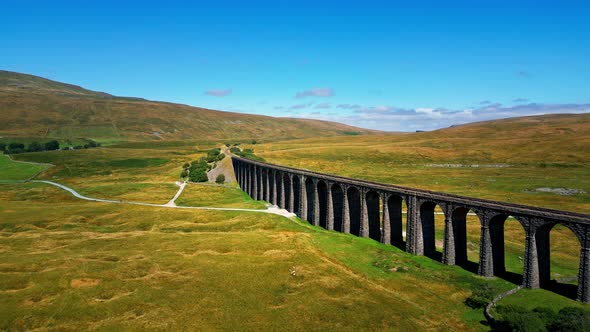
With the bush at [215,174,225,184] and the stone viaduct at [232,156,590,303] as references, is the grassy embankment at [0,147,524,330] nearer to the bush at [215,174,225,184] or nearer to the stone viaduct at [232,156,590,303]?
the stone viaduct at [232,156,590,303]

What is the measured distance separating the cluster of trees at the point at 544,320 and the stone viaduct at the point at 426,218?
283 inches

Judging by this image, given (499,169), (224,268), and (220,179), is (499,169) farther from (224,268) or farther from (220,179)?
(224,268)

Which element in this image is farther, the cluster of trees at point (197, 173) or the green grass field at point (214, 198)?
the cluster of trees at point (197, 173)

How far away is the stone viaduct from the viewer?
1599 inches

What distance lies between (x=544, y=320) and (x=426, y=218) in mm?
23820

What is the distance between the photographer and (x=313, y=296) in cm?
4303

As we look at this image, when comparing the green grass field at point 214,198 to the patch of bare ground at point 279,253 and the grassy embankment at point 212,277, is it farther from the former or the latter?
the patch of bare ground at point 279,253

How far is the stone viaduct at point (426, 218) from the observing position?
133ft

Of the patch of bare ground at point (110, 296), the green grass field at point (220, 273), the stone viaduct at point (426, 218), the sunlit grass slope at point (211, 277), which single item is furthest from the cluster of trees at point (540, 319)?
the patch of bare ground at point (110, 296)

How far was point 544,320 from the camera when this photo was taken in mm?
32188

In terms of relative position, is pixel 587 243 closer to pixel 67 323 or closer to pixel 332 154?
pixel 67 323

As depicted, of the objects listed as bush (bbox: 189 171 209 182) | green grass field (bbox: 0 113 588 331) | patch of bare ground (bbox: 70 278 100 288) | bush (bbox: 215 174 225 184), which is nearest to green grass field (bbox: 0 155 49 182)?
green grass field (bbox: 0 113 588 331)

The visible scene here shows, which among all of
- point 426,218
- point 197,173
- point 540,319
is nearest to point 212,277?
point 426,218

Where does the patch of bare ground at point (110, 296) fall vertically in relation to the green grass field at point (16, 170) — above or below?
below
